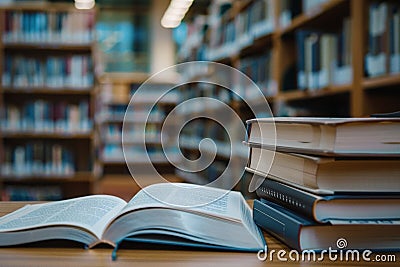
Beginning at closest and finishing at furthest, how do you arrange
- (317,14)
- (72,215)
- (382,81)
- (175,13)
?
(72,215) → (382,81) → (317,14) → (175,13)

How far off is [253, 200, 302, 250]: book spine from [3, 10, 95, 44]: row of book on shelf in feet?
14.3

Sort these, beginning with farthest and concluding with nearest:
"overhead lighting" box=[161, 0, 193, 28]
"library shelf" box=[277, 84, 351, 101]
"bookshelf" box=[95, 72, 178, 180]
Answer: "bookshelf" box=[95, 72, 178, 180] → "overhead lighting" box=[161, 0, 193, 28] → "library shelf" box=[277, 84, 351, 101]

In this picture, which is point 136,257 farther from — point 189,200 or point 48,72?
point 48,72

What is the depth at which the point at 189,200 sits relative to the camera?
30.3 inches

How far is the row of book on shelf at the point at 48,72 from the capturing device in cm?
476

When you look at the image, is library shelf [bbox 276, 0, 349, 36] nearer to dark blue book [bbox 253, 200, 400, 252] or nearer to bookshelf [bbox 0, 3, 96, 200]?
dark blue book [bbox 253, 200, 400, 252]

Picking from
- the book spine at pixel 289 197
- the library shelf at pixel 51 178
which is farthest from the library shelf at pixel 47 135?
the book spine at pixel 289 197

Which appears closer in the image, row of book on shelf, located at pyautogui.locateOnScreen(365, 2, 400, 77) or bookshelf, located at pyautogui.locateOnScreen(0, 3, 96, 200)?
row of book on shelf, located at pyautogui.locateOnScreen(365, 2, 400, 77)

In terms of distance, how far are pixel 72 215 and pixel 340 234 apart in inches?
13.2

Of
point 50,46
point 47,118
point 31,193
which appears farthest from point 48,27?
point 31,193

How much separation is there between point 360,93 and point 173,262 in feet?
5.08

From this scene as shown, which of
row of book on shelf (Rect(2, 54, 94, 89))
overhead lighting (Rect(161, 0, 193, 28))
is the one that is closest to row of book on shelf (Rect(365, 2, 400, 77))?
row of book on shelf (Rect(2, 54, 94, 89))

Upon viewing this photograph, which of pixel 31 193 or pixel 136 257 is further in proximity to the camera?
pixel 31 193

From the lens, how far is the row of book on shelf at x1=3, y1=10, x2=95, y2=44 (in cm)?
481
